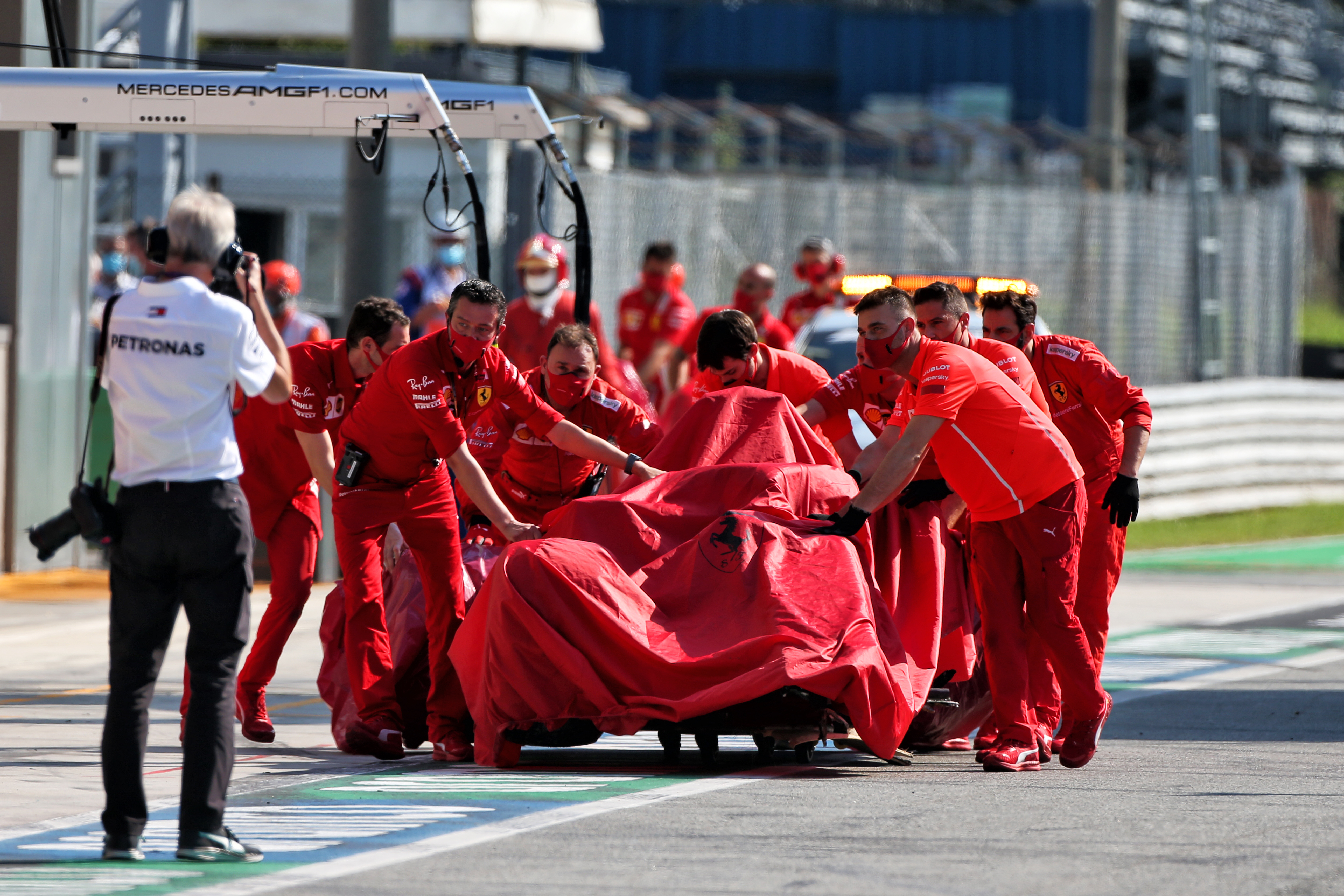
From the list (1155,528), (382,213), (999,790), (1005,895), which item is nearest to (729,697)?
(999,790)

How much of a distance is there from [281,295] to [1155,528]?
30.7 feet

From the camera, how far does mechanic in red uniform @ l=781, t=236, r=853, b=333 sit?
16812 mm

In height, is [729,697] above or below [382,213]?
below

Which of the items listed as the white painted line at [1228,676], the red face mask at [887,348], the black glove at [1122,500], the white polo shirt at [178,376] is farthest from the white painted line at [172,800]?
the white painted line at [1228,676]

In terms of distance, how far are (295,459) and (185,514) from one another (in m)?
3.15

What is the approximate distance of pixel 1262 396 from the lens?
2130cm

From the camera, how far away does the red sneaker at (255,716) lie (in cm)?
887

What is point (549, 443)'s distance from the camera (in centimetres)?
918

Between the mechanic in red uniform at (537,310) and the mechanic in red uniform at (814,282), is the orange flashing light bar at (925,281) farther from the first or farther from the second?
the mechanic in red uniform at (814,282)

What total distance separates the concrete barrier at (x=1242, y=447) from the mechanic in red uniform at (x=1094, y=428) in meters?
10.3

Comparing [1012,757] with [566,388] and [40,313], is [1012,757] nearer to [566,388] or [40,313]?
[566,388]

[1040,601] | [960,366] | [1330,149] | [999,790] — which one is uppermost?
[1330,149]

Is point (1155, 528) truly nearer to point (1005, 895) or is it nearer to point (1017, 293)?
point (1017, 293)

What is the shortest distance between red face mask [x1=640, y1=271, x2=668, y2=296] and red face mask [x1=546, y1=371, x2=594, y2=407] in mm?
7317
